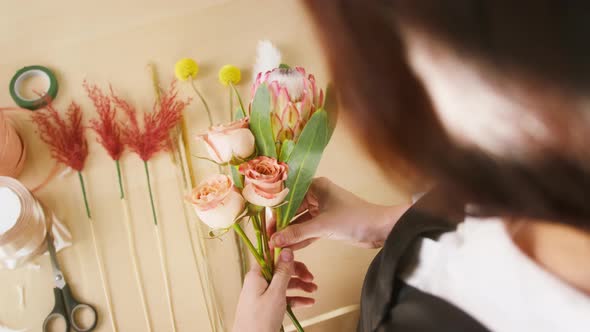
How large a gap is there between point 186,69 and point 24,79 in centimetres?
31

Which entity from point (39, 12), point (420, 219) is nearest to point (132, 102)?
point (39, 12)

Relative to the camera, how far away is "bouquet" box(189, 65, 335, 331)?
0.38m

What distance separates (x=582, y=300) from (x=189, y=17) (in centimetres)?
78

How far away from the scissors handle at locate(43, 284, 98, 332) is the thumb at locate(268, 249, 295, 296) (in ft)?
1.16

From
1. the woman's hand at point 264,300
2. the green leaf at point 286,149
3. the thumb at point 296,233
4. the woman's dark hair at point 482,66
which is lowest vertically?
the woman's hand at point 264,300

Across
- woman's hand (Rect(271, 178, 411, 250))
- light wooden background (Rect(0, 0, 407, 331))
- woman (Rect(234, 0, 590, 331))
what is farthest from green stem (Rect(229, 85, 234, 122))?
woman (Rect(234, 0, 590, 331))

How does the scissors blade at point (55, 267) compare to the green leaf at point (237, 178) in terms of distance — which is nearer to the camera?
the green leaf at point (237, 178)

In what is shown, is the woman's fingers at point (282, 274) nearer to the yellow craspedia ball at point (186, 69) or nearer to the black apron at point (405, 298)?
the black apron at point (405, 298)

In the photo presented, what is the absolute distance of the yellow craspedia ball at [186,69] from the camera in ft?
2.42

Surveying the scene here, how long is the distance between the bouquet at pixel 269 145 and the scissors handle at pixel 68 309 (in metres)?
0.39

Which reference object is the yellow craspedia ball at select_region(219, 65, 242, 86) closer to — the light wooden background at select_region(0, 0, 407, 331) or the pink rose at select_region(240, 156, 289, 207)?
the light wooden background at select_region(0, 0, 407, 331)

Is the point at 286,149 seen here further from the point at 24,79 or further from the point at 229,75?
the point at 24,79

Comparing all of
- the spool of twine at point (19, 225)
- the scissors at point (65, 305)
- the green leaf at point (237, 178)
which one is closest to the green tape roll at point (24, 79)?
the spool of twine at point (19, 225)

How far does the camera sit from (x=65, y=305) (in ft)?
2.10
